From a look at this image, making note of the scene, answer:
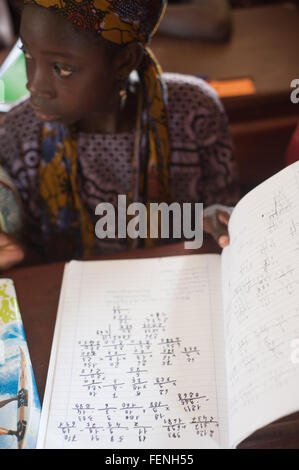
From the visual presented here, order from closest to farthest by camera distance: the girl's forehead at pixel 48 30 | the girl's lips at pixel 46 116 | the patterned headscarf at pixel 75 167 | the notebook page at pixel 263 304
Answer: the notebook page at pixel 263 304 < the girl's forehead at pixel 48 30 < the girl's lips at pixel 46 116 < the patterned headscarf at pixel 75 167

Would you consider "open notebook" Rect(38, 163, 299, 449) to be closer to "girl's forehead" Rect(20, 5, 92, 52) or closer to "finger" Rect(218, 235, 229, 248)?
"finger" Rect(218, 235, 229, 248)

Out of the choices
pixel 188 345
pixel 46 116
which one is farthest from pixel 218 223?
pixel 46 116

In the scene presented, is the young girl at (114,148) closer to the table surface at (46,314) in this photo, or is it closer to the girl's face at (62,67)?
the girl's face at (62,67)

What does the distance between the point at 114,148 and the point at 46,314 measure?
0.38m

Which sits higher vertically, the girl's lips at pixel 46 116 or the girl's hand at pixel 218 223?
the girl's lips at pixel 46 116

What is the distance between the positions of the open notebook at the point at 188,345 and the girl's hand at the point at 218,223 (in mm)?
21

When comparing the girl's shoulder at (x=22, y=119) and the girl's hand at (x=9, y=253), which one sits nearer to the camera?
the girl's hand at (x=9, y=253)

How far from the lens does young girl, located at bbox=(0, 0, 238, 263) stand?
0.82 meters

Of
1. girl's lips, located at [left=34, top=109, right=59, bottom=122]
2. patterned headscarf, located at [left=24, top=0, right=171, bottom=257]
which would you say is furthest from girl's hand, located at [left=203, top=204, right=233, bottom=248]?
girl's lips, located at [left=34, top=109, right=59, bottom=122]

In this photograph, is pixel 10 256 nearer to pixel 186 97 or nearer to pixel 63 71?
pixel 63 71

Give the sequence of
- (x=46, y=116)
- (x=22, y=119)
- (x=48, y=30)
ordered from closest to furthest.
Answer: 1. (x=48, y=30)
2. (x=46, y=116)
3. (x=22, y=119)

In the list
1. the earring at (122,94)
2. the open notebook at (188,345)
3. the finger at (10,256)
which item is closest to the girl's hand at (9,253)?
the finger at (10,256)

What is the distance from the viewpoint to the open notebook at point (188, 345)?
58 centimetres

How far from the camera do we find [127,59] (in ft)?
2.64
